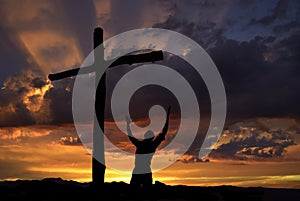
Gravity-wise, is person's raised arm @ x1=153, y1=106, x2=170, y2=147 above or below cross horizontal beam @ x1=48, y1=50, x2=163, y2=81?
below

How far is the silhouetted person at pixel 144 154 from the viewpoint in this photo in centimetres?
1373

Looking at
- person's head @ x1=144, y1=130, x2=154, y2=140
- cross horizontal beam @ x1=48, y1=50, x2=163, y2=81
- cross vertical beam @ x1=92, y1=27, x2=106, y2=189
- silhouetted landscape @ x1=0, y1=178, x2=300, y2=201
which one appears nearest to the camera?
silhouetted landscape @ x1=0, y1=178, x2=300, y2=201

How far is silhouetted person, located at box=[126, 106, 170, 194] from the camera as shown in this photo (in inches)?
540

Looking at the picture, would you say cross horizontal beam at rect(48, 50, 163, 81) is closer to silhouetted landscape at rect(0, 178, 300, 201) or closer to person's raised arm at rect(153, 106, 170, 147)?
person's raised arm at rect(153, 106, 170, 147)

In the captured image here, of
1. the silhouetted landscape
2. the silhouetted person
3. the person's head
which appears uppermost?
the person's head

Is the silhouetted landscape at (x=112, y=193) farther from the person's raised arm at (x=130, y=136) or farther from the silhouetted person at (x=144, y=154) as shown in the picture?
the person's raised arm at (x=130, y=136)

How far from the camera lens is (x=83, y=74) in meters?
15.4

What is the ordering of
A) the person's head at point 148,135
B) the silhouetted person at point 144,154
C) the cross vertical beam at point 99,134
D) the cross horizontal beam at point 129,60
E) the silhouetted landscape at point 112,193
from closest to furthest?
the silhouetted landscape at point 112,193, the cross vertical beam at point 99,134, the cross horizontal beam at point 129,60, the silhouetted person at point 144,154, the person's head at point 148,135

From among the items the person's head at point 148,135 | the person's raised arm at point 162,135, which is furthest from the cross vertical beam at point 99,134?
the person's raised arm at point 162,135

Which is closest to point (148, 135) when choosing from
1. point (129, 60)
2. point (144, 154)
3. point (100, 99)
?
point (144, 154)

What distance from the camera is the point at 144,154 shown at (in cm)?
1412

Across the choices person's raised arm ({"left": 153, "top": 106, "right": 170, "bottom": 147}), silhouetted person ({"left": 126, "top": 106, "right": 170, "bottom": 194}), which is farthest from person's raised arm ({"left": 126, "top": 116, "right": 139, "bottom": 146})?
person's raised arm ({"left": 153, "top": 106, "right": 170, "bottom": 147})

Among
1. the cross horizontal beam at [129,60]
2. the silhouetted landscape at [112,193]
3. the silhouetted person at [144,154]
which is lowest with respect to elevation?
the silhouetted landscape at [112,193]

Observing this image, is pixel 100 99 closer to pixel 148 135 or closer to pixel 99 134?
pixel 99 134
